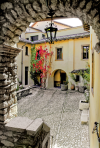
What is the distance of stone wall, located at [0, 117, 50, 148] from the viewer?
9.68 ft

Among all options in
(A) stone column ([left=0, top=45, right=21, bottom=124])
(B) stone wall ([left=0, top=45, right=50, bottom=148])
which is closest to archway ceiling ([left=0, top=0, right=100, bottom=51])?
(A) stone column ([left=0, top=45, right=21, bottom=124])

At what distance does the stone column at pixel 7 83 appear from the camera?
10.9 ft

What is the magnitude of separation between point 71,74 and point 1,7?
35.4 ft

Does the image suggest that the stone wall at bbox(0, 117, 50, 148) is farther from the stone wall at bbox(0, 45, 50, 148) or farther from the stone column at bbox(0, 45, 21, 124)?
the stone column at bbox(0, 45, 21, 124)

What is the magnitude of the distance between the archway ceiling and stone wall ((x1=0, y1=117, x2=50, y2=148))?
6.78 feet

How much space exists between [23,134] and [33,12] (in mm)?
2804

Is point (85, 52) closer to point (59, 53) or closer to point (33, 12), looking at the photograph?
point (59, 53)

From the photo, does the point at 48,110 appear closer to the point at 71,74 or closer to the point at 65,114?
the point at 65,114

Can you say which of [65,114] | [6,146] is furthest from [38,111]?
[6,146]

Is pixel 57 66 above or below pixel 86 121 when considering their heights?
above

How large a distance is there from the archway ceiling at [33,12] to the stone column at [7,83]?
0.89ft

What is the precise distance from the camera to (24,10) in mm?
2852

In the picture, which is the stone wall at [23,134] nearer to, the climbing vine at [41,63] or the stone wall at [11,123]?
the stone wall at [11,123]

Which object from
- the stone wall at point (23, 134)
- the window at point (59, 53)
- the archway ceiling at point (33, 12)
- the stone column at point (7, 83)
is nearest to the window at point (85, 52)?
the window at point (59, 53)
